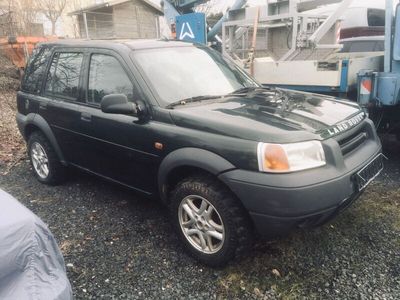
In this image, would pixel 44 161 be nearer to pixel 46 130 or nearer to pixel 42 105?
pixel 46 130

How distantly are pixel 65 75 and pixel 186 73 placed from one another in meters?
1.53

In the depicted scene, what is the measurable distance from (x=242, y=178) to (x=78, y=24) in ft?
80.3

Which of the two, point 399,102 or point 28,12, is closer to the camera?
point 399,102

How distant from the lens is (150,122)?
10.4ft

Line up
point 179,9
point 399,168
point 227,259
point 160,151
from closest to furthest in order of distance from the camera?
1. point 227,259
2. point 160,151
3. point 399,168
4. point 179,9

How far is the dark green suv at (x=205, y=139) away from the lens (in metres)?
2.53

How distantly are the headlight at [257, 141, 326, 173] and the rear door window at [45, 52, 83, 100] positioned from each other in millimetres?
2331

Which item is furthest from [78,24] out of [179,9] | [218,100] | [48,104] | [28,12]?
[218,100]

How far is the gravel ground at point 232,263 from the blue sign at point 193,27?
493cm

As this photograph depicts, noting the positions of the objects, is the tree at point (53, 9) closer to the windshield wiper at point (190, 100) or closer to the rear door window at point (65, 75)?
the rear door window at point (65, 75)

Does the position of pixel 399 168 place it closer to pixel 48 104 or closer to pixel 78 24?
pixel 48 104

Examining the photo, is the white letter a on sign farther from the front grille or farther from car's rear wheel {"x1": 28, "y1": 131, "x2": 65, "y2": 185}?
the front grille

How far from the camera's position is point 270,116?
287cm

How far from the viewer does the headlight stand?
2.49 m
